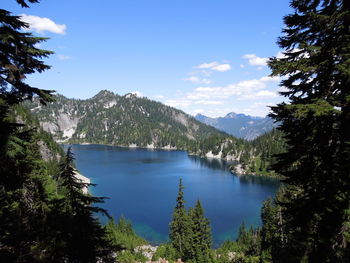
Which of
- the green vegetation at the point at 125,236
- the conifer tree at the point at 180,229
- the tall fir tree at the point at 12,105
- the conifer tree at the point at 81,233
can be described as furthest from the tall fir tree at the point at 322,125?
the green vegetation at the point at 125,236

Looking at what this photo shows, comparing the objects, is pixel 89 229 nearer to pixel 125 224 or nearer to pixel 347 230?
pixel 347 230

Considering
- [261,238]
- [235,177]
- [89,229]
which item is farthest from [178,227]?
[235,177]

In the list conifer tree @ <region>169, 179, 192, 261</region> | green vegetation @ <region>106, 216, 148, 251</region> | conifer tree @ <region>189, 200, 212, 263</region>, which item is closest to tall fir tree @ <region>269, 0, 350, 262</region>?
conifer tree @ <region>189, 200, 212, 263</region>

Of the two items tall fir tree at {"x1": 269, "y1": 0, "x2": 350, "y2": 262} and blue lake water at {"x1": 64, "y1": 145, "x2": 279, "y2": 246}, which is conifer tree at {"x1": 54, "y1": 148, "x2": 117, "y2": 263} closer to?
tall fir tree at {"x1": 269, "y1": 0, "x2": 350, "y2": 262}

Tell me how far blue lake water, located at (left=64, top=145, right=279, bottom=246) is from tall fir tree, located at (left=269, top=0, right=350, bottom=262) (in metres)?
62.2

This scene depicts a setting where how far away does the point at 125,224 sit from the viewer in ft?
252

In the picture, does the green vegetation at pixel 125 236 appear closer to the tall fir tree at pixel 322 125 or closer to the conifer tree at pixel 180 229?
the conifer tree at pixel 180 229

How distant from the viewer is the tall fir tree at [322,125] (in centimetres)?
921

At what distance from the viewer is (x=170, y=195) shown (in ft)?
400

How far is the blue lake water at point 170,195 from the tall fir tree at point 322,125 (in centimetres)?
6218

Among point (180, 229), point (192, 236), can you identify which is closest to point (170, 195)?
point (180, 229)

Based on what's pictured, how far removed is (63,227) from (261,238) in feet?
211

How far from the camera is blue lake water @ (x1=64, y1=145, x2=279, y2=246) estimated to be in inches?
3467

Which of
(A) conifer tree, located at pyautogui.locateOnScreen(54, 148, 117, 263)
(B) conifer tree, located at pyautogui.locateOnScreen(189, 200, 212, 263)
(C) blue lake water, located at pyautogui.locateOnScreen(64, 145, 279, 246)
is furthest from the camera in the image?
(C) blue lake water, located at pyautogui.locateOnScreen(64, 145, 279, 246)
